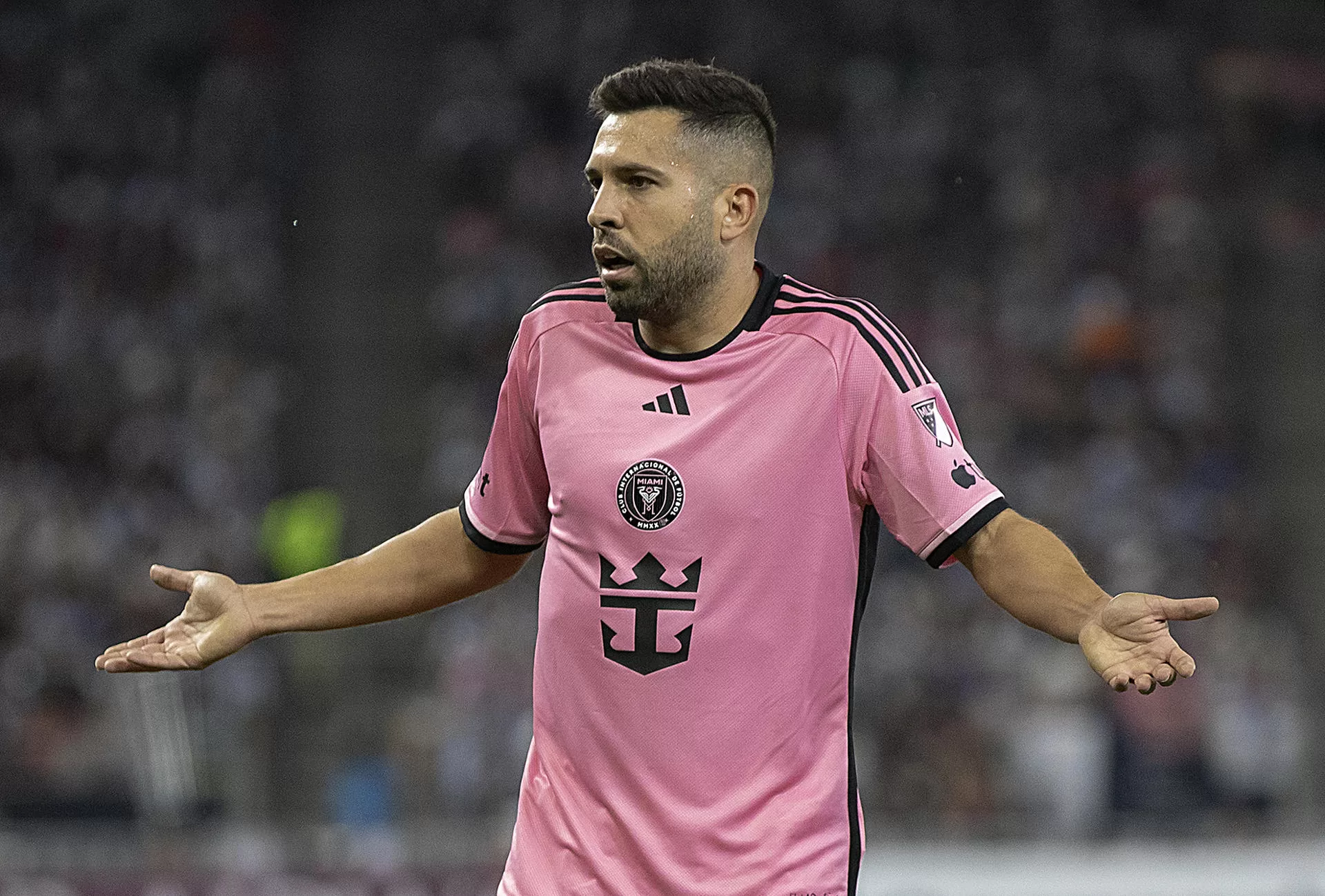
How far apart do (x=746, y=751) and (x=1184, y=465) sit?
372 inches

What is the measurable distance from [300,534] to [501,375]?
89.2 inches

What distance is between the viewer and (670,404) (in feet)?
10.7

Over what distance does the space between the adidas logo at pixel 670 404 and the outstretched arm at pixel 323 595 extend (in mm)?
550

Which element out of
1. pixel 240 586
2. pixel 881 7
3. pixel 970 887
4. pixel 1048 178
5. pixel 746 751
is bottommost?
pixel 970 887

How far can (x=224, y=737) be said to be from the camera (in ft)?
31.6

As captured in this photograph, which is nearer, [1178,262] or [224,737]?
[224,737]

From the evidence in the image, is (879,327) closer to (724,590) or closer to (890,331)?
(890,331)

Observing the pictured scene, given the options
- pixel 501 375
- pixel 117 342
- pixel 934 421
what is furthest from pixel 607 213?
pixel 117 342

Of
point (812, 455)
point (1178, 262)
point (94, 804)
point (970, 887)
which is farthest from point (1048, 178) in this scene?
point (812, 455)

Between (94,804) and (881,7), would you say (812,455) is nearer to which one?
(94,804)

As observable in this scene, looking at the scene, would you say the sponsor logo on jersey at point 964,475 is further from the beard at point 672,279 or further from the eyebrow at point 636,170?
the eyebrow at point 636,170

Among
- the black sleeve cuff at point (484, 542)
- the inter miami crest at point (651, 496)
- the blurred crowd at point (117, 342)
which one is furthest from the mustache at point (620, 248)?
the blurred crowd at point (117, 342)

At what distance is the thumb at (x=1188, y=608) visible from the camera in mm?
2828

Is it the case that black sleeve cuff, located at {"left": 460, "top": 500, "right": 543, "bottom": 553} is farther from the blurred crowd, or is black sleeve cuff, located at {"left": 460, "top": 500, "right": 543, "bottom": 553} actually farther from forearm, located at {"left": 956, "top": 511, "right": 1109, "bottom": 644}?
the blurred crowd
